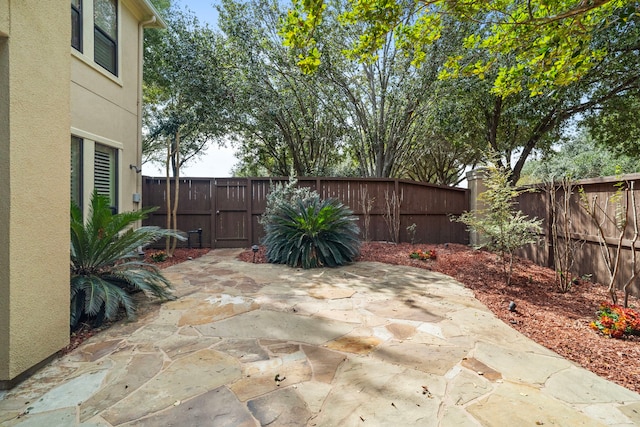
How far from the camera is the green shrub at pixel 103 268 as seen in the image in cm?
263

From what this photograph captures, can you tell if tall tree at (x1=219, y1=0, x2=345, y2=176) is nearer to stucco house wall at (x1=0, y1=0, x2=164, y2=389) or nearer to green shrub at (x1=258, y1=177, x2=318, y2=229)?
green shrub at (x1=258, y1=177, x2=318, y2=229)

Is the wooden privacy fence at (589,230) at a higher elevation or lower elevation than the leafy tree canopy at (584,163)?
lower

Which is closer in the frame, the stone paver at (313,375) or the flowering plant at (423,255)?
the stone paver at (313,375)

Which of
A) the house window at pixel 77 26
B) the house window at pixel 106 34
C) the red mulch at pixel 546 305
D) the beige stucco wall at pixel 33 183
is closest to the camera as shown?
the beige stucco wall at pixel 33 183

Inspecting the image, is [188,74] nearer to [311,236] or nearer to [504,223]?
[311,236]

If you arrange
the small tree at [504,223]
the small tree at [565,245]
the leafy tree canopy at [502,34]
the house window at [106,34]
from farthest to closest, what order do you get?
the house window at [106,34] → the small tree at [504,223] → the small tree at [565,245] → the leafy tree canopy at [502,34]

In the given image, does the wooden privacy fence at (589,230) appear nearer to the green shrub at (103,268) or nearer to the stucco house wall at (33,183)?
the green shrub at (103,268)

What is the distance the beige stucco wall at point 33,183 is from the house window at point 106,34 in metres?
3.64

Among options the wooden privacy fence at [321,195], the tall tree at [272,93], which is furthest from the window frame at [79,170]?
the tall tree at [272,93]

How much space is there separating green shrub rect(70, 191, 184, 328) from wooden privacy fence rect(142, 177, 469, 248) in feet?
12.0

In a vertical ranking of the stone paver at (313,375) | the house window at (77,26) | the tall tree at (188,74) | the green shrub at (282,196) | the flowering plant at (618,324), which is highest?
the tall tree at (188,74)

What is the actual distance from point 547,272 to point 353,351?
3.96 metres

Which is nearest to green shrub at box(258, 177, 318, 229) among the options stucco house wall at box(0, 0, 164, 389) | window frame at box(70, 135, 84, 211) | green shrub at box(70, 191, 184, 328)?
green shrub at box(70, 191, 184, 328)

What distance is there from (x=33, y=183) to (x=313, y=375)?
2.12 meters
